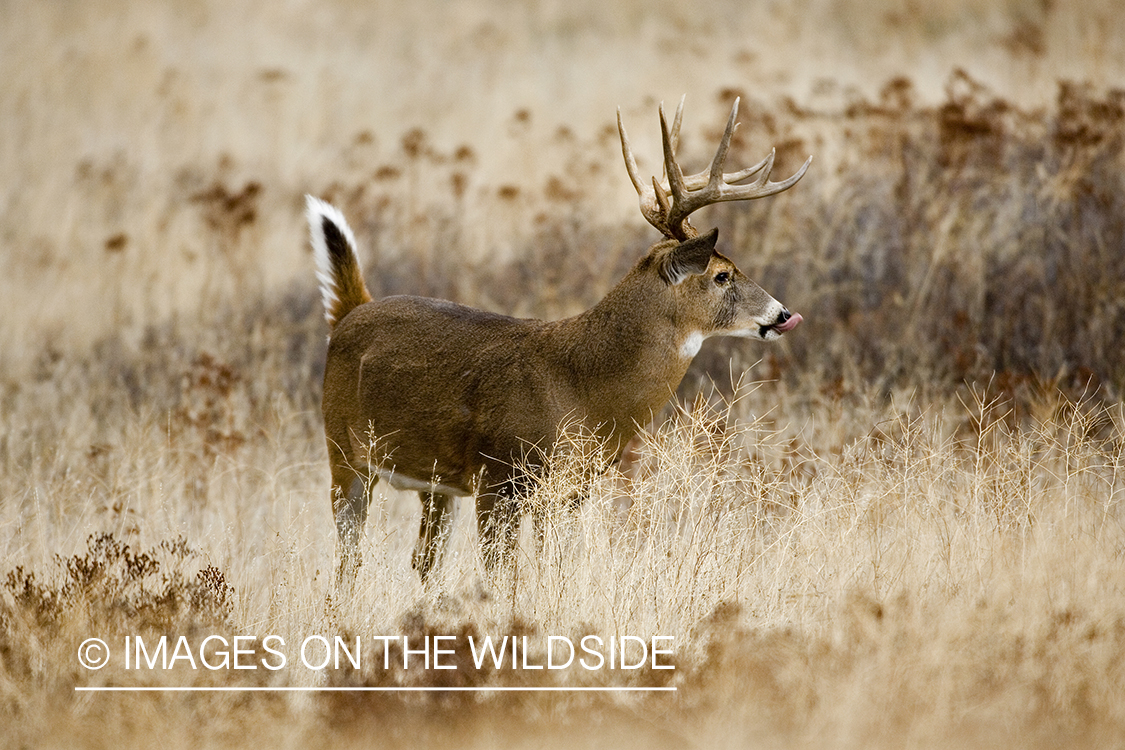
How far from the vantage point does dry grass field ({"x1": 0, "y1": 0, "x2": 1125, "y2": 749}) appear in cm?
454

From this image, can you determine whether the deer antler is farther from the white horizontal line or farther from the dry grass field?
the white horizontal line

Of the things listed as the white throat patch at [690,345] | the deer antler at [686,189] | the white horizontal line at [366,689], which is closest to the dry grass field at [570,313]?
the white horizontal line at [366,689]

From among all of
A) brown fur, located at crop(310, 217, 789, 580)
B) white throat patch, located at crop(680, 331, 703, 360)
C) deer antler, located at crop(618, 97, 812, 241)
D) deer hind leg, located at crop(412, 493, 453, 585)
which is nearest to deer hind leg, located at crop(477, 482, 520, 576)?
brown fur, located at crop(310, 217, 789, 580)

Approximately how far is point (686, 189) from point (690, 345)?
2.18 ft

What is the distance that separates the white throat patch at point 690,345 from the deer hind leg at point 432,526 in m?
1.41

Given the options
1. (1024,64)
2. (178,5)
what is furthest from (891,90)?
(178,5)

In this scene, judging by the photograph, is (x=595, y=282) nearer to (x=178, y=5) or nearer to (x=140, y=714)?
(x=140, y=714)

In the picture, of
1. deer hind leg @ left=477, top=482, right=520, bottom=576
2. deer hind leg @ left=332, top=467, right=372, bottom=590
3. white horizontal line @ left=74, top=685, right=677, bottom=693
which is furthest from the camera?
deer hind leg @ left=332, top=467, right=372, bottom=590

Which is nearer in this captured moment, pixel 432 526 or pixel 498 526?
pixel 498 526

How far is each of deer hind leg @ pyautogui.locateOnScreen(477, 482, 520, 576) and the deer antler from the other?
1.32m

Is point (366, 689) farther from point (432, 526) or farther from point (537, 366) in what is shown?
point (432, 526)

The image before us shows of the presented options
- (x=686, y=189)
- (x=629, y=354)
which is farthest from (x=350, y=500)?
(x=686, y=189)

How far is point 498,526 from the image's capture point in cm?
567

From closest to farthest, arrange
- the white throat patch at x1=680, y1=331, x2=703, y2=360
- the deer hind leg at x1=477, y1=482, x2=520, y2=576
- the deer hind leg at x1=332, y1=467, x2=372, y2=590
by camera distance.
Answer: the deer hind leg at x1=477, y1=482, x2=520, y2=576, the white throat patch at x1=680, y1=331, x2=703, y2=360, the deer hind leg at x1=332, y1=467, x2=372, y2=590
